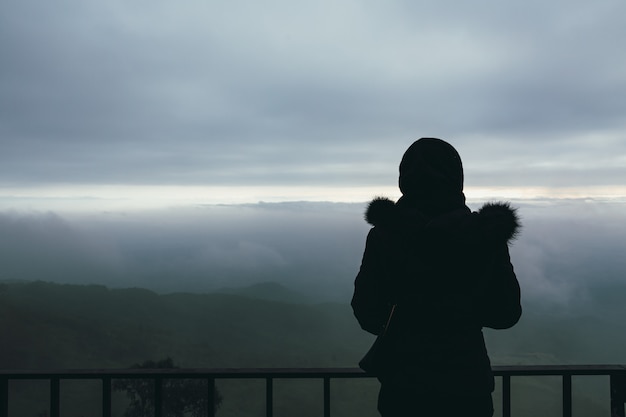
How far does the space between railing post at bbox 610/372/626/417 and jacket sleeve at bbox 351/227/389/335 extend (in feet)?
Result: 7.43

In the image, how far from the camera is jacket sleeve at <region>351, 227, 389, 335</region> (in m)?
2.52

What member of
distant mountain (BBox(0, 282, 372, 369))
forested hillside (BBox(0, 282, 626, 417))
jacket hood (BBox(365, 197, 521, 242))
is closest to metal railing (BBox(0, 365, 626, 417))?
jacket hood (BBox(365, 197, 521, 242))

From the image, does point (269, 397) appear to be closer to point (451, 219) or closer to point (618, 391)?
point (451, 219)

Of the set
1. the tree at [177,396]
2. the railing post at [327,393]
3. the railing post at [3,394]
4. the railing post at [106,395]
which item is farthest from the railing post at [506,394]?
the tree at [177,396]

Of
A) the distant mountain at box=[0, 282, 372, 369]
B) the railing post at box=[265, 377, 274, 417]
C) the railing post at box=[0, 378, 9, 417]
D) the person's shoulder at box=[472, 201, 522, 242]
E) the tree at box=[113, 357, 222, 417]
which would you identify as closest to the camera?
the person's shoulder at box=[472, 201, 522, 242]

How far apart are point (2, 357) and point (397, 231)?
13056cm

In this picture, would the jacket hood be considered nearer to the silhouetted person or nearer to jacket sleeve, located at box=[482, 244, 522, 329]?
the silhouetted person

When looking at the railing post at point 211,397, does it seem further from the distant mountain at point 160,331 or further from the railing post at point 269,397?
the distant mountain at point 160,331

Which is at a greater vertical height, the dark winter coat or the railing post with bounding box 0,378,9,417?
the dark winter coat

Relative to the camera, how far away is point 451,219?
7.76 feet

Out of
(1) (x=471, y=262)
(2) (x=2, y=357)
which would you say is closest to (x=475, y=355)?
(1) (x=471, y=262)

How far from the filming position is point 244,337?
5679 inches

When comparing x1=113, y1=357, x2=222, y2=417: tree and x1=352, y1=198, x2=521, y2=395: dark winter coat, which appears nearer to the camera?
x1=352, y1=198, x2=521, y2=395: dark winter coat

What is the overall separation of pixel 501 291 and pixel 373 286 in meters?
0.63
